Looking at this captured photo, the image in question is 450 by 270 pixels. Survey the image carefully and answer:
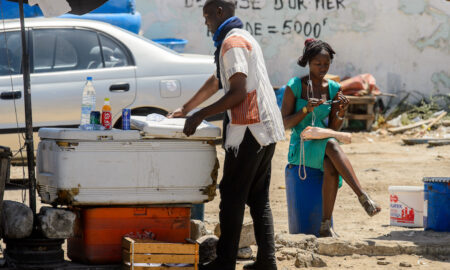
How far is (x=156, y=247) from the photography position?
177 inches

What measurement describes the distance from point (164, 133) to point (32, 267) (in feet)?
3.59

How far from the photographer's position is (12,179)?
30.1ft

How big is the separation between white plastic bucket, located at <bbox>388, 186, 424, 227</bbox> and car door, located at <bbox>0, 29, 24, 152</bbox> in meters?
3.83

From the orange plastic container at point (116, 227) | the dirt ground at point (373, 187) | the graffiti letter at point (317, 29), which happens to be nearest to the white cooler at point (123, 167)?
the orange plastic container at point (116, 227)

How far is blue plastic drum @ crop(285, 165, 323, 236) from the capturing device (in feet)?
19.5

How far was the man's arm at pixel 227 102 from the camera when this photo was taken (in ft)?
14.7

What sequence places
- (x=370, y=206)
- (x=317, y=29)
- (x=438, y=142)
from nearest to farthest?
1. (x=370, y=206)
2. (x=438, y=142)
3. (x=317, y=29)

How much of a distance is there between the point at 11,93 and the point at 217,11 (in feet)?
13.1

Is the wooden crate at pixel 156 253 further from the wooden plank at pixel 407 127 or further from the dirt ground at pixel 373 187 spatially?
the wooden plank at pixel 407 127

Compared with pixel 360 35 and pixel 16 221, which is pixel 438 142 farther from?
pixel 16 221

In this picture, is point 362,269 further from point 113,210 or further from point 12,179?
point 12,179

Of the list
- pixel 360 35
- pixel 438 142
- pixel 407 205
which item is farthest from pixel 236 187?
pixel 360 35

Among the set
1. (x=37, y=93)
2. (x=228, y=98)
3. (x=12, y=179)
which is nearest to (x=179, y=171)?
(x=228, y=98)

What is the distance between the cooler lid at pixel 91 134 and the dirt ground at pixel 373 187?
1.27 m
